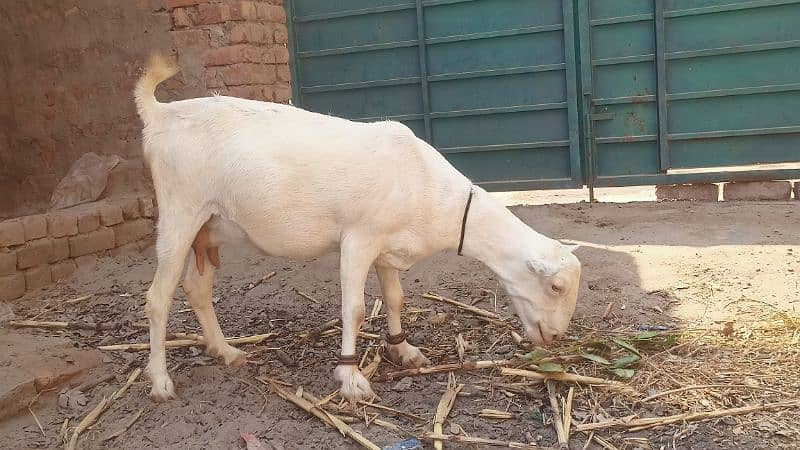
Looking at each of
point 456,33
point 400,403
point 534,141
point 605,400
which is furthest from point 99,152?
point 605,400

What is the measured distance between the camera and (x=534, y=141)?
7602mm

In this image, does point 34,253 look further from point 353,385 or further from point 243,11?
point 353,385

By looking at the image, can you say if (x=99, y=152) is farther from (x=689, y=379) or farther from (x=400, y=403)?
(x=689, y=379)

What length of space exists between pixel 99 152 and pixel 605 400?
17.6 ft

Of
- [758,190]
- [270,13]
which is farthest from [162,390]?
[758,190]

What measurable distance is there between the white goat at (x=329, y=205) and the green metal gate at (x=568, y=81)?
3.98m

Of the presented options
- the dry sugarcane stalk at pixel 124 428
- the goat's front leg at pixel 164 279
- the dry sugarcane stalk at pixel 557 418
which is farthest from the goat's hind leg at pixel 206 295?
the dry sugarcane stalk at pixel 557 418

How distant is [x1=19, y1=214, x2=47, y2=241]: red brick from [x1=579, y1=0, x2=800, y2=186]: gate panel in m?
4.91

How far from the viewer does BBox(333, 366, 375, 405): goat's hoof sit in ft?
11.7

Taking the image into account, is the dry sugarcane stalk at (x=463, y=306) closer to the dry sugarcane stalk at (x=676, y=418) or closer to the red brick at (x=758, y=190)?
the dry sugarcane stalk at (x=676, y=418)

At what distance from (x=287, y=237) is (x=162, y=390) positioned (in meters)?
1.00

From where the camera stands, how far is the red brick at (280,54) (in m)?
6.84

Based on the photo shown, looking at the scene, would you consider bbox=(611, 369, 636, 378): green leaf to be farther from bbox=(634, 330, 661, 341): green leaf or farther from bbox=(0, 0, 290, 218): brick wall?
bbox=(0, 0, 290, 218): brick wall

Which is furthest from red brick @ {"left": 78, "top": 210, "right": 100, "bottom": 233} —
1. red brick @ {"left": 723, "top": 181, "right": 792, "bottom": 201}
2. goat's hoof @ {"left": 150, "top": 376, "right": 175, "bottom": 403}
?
red brick @ {"left": 723, "top": 181, "right": 792, "bottom": 201}
